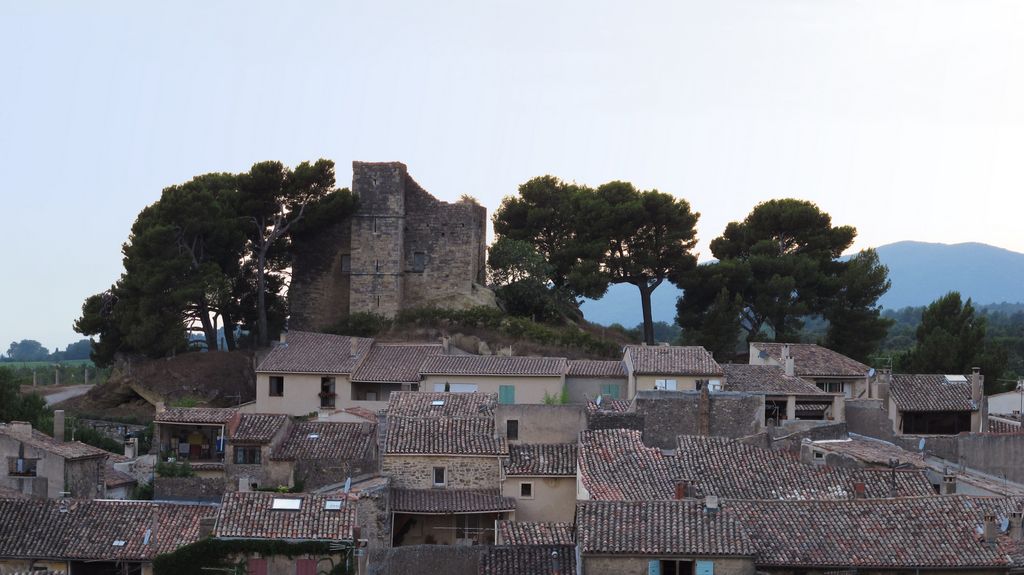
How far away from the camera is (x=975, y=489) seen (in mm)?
30281

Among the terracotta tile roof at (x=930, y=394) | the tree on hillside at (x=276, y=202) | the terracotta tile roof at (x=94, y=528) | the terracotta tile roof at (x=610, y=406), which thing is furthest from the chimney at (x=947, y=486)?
the tree on hillside at (x=276, y=202)

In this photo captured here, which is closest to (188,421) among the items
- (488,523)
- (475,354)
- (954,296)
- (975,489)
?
(488,523)

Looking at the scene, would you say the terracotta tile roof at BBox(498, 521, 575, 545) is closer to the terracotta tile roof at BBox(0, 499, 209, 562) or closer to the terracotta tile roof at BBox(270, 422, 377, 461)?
the terracotta tile roof at BBox(0, 499, 209, 562)

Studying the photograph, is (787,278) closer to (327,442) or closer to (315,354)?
(315,354)

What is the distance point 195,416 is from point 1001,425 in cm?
2492

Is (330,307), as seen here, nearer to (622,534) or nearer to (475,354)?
(475,354)

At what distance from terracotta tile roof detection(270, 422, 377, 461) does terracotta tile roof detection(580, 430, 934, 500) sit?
6.21 metres

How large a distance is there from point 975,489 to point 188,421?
20.7 meters

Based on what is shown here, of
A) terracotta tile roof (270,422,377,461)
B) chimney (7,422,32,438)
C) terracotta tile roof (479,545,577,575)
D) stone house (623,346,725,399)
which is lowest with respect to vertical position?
terracotta tile roof (479,545,577,575)

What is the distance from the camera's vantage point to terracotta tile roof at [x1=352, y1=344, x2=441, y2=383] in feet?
147

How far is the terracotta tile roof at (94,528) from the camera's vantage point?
27.0m

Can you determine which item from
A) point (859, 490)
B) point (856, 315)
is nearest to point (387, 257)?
point (856, 315)

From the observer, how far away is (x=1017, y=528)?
79.2 feet

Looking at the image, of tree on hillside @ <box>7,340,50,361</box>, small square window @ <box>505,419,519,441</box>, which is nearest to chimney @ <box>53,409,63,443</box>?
small square window @ <box>505,419,519,441</box>
